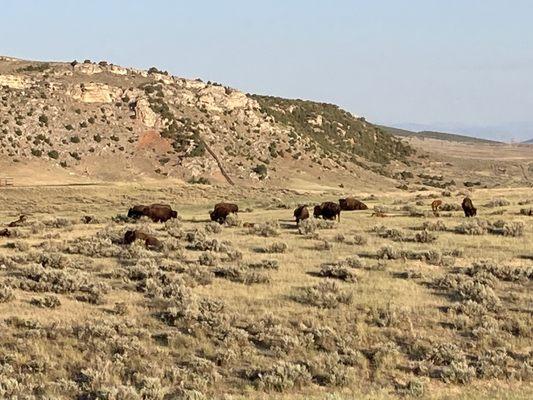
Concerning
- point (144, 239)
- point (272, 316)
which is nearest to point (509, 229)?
point (272, 316)

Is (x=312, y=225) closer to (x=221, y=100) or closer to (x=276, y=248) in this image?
(x=276, y=248)

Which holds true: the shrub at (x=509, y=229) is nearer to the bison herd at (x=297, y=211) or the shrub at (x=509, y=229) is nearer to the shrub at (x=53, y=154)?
the bison herd at (x=297, y=211)

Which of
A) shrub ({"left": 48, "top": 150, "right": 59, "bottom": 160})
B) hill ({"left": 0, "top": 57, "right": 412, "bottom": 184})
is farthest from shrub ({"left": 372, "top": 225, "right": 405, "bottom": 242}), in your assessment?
shrub ({"left": 48, "top": 150, "right": 59, "bottom": 160})

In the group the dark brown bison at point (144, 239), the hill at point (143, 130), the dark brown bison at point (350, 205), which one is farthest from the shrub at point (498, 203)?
the hill at point (143, 130)

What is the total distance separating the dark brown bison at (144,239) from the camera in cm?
2205

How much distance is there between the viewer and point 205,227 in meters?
26.6

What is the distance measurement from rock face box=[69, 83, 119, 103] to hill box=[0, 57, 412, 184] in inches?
4.9

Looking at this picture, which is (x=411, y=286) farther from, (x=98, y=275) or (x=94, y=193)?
(x=94, y=193)

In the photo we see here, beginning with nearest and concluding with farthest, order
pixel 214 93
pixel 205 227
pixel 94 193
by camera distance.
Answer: pixel 205 227 < pixel 94 193 < pixel 214 93

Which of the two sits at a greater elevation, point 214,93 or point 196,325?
point 214,93

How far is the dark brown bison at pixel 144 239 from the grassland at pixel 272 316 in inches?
19.4

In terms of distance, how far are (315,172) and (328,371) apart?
6869 cm

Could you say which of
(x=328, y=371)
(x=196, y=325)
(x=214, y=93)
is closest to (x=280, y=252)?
(x=196, y=325)

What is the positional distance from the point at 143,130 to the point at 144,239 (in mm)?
56136
